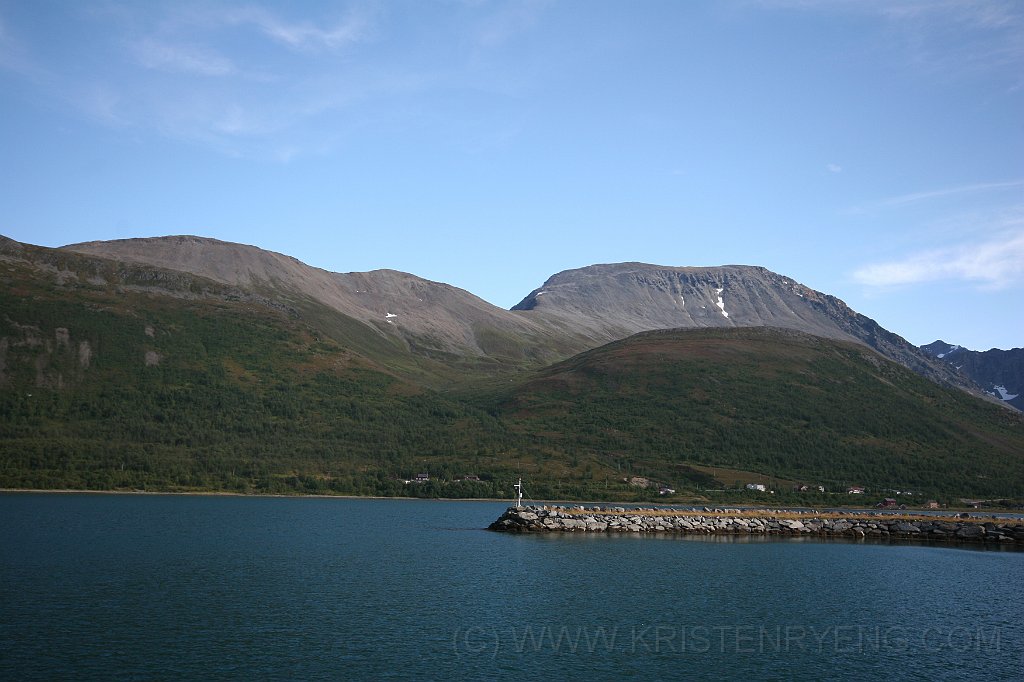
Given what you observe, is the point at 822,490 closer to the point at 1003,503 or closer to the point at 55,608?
the point at 1003,503

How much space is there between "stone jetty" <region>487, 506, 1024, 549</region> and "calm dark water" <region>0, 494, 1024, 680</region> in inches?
464

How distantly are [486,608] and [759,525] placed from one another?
65.3m

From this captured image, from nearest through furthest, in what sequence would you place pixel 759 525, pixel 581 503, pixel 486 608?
1. pixel 486 608
2. pixel 759 525
3. pixel 581 503

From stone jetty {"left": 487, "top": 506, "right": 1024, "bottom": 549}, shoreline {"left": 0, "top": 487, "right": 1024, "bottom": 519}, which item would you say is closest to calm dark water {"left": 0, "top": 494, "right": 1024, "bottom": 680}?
stone jetty {"left": 487, "top": 506, "right": 1024, "bottom": 549}

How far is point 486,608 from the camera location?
53031mm

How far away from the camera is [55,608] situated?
48469 millimetres

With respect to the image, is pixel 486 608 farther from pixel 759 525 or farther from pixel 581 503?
pixel 581 503

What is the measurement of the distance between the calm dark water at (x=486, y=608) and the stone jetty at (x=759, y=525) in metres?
11.8

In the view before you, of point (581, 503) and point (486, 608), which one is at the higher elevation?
point (581, 503)

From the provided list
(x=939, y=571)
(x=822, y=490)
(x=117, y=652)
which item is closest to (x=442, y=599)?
(x=117, y=652)

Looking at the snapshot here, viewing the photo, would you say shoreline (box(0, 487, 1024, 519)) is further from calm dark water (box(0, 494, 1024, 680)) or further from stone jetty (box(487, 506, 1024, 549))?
calm dark water (box(0, 494, 1024, 680))

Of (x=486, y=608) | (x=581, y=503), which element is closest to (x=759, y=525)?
(x=581, y=503)

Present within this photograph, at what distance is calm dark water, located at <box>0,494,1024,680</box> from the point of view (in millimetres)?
39719

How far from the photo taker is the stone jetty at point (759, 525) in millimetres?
105188
